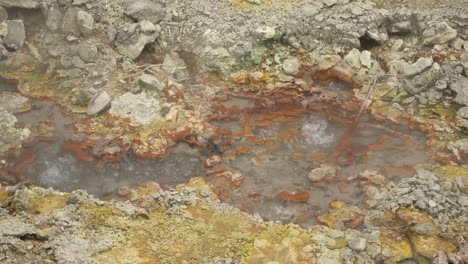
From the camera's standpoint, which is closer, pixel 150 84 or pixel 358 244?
pixel 358 244

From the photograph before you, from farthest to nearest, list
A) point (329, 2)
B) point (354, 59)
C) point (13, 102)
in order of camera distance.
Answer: point (329, 2) < point (354, 59) < point (13, 102)

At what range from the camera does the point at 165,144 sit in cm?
699

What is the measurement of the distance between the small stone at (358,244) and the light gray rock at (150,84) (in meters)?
3.52

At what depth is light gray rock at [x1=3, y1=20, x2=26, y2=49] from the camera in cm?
798

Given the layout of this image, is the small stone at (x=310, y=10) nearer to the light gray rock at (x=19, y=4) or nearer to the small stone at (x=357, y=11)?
the small stone at (x=357, y=11)

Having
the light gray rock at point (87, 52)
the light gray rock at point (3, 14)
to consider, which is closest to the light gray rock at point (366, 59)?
the light gray rock at point (87, 52)

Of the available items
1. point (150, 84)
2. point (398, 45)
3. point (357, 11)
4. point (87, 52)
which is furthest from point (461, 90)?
point (87, 52)

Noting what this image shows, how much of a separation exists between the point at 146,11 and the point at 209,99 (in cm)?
179

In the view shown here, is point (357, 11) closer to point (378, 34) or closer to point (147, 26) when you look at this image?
point (378, 34)

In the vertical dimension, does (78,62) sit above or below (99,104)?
above

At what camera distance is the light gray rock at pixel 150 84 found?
24.5ft

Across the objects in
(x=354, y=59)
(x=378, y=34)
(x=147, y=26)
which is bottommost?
(x=354, y=59)

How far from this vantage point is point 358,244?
18.2ft

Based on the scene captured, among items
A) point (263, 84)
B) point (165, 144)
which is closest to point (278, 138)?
point (263, 84)
